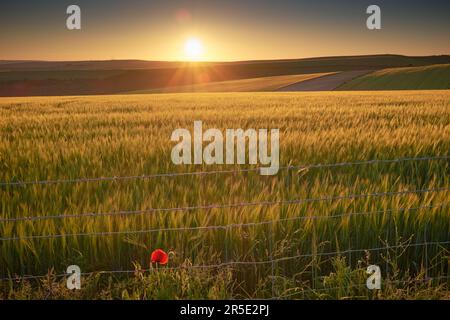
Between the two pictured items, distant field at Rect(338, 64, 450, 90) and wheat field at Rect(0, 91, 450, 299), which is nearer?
wheat field at Rect(0, 91, 450, 299)

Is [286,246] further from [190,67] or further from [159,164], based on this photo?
[190,67]

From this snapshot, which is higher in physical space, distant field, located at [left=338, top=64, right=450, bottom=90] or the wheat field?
distant field, located at [left=338, top=64, right=450, bottom=90]

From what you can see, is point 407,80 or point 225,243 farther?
point 407,80

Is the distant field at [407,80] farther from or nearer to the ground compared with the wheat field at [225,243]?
farther from the ground

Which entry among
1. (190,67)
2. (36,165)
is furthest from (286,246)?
(190,67)

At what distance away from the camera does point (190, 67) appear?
8900cm

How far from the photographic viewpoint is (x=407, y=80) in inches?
1829

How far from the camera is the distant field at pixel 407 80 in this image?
4359 cm

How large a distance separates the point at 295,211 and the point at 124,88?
67446mm

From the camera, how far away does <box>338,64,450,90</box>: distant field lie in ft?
143

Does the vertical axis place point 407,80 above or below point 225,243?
above

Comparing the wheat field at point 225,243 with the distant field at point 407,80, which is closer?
the wheat field at point 225,243
